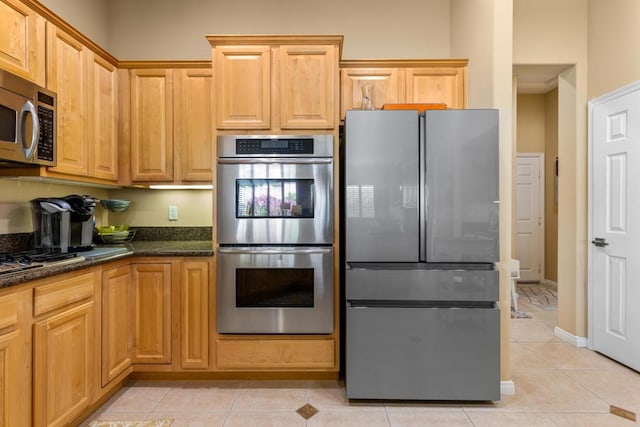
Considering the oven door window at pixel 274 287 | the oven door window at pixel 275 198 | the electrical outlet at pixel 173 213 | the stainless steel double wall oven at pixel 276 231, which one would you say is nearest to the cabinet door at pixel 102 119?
the electrical outlet at pixel 173 213

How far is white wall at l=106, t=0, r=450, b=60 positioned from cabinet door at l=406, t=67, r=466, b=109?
1.69 feet

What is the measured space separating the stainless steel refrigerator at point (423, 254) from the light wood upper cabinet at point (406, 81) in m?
0.62

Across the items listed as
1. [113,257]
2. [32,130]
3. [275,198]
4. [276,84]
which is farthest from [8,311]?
[276,84]

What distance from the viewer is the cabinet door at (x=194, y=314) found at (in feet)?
7.73

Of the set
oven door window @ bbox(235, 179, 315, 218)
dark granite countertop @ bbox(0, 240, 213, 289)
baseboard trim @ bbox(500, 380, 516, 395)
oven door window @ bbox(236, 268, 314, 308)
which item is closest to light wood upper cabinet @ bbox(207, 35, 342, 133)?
oven door window @ bbox(235, 179, 315, 218)

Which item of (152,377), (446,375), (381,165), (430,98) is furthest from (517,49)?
(152,377)

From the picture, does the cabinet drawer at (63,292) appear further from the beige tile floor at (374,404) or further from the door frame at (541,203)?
the door frame at (541,203)

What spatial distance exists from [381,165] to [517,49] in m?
2.07

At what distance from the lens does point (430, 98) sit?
2654 mm

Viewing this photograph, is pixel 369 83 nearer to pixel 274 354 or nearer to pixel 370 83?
pixel 370 83

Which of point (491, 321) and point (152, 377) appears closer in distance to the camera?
point (491, 321)

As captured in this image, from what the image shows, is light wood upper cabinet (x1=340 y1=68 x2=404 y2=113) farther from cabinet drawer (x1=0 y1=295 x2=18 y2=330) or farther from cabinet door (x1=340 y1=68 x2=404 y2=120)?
cabinet drawer (x1=0 y1=295 x2=18 y2=330)

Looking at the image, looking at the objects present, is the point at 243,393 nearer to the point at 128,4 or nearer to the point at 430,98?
the point at 430,98

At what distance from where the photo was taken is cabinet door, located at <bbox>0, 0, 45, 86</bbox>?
1.71 metres
